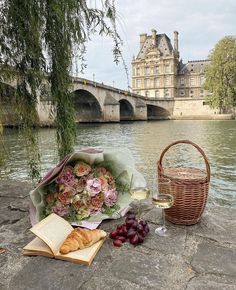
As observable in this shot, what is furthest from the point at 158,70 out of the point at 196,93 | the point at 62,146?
the point at 62,146

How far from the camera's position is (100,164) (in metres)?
3.00

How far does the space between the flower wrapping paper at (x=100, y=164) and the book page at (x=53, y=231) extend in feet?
1.00

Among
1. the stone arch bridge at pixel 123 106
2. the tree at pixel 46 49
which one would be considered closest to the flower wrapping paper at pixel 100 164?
the tree at pixel 46 49

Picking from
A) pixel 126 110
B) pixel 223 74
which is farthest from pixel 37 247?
pixel 126 110

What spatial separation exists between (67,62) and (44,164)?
7.20 metres

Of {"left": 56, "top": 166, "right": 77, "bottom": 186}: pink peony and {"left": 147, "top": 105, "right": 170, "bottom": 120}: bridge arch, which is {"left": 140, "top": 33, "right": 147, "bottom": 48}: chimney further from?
{"left": 56, "top": 166, "right": 77, "bottom": 186}: pink peony

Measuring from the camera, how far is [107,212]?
2920mm

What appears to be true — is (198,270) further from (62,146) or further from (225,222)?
(62,146)

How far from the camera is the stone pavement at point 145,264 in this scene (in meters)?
1.94

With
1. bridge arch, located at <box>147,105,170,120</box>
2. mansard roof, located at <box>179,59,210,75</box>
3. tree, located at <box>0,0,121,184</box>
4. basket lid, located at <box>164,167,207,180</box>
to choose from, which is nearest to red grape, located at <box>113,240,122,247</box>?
basket lid, located at <box>164,167,207,180</box>

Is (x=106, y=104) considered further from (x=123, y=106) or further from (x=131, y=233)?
(x=131, y=233)

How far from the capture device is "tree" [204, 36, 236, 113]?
43094mm

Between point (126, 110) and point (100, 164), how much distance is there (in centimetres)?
4965

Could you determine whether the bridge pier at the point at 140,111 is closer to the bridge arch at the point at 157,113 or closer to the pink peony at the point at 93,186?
the bridge arch at the point at 157,113
